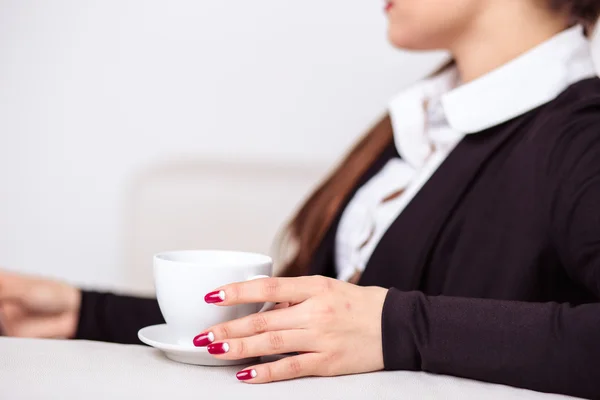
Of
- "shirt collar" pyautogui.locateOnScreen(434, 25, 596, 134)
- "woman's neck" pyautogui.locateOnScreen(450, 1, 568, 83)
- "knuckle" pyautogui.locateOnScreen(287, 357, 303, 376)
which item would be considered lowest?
"knuckle" pyautogui.locateOnScreen(287, 357, 303, 376)

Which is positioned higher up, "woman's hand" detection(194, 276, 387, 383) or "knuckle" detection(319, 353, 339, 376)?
"woman's hand" detection(194, 276, 387, 383)

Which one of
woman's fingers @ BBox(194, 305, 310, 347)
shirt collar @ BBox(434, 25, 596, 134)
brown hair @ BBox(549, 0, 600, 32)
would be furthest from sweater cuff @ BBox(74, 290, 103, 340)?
brown hair @ BBox(549, 0, 600, 32)

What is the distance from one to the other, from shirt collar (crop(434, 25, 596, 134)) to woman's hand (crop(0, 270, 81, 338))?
23.1 inches

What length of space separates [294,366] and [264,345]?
3 centimetres

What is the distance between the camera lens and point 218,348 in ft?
1.61

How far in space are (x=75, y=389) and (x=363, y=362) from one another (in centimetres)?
22

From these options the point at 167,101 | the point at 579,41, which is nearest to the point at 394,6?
the point at 579,41

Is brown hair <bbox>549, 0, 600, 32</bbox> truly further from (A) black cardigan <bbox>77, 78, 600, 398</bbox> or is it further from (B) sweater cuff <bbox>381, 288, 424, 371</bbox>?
(B) sweater cuff <bbox>381, 288, 424, 371</bbox>

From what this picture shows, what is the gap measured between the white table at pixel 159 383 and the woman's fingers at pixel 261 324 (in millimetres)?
30

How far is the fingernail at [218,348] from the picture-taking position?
0.49 metres

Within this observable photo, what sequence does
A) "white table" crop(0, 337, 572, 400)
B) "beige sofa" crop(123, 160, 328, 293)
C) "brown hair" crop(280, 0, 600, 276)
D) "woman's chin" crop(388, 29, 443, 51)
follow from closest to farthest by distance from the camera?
1. "white table" crop(0, 337, 572, 400)
2. "woman's chin" crop(388, 29, 443, 51)
3. "brown hair" crop(280, 0, 600, 276)
4. "beige sofa" crop(123, 160, 328, 293)

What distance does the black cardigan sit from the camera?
51 cm

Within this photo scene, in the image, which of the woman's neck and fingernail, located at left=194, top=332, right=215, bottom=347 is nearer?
fingernail, located at left=194, top=332, right=215, bottom=347

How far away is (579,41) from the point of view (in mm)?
849
